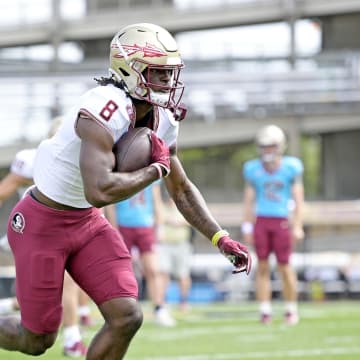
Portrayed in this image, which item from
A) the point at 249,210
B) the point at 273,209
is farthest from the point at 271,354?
the point at 249,210

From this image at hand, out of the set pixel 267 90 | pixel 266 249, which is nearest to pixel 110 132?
pixel 266 249

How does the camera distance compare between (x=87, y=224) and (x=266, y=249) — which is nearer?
(x=87, y=224)

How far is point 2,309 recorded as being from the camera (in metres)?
7.77

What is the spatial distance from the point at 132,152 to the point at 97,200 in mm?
239

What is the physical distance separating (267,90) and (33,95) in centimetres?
557

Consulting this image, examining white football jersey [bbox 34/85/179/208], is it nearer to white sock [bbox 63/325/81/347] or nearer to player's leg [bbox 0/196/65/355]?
player's leg [bbox 0/196/65/355]

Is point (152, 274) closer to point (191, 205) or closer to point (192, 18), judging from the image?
point (191, 205)

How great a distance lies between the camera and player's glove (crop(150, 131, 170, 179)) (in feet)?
12.8

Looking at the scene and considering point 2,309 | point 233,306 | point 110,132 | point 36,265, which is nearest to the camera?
point 110,132

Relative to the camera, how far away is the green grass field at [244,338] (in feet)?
20.7

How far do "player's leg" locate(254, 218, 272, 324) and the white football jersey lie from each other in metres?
4.37

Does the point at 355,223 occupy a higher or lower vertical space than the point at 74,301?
lower

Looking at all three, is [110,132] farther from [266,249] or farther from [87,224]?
[266,249]

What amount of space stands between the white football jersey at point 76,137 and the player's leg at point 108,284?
0.17 metres
